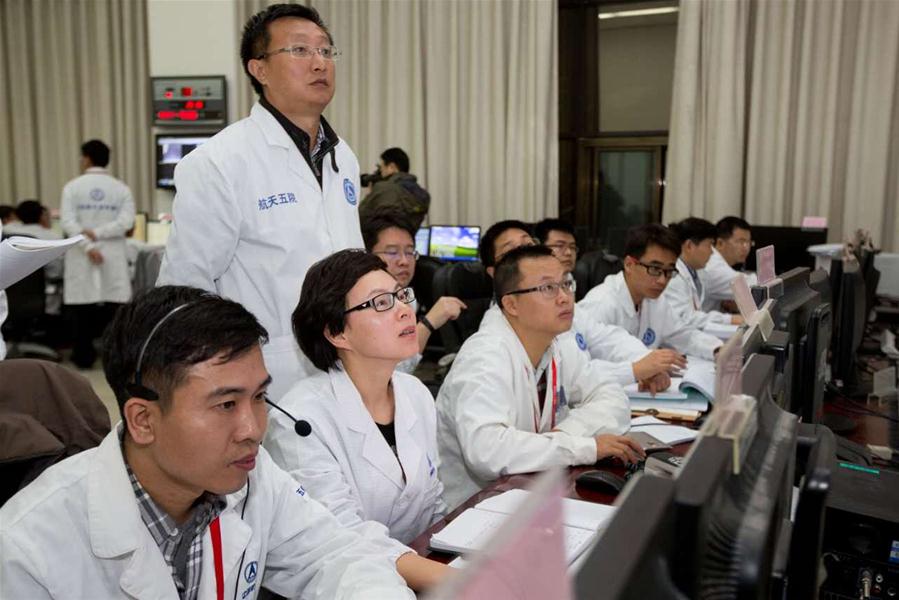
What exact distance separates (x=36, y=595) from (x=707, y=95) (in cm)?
527

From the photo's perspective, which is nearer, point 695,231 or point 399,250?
point 399,250

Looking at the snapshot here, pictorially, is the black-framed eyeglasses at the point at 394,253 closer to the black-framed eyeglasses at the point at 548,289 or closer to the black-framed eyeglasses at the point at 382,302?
the black-framed eyeglasses at the point at 548,289

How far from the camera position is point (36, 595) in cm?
97

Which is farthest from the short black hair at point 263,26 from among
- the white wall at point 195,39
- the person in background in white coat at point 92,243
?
the white wall at point 195,39

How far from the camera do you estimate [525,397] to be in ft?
6.77

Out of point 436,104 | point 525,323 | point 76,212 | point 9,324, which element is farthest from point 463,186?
point 525,323

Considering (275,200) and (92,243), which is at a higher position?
(275,200)

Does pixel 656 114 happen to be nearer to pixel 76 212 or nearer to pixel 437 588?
pixel 76 212

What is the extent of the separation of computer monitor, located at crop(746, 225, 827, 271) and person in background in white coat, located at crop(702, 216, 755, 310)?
0.45 ft

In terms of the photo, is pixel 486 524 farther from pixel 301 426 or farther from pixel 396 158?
pixel 396 158

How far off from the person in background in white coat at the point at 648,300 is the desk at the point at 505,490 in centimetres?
140

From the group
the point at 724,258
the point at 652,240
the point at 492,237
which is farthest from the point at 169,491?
the point at 724,258

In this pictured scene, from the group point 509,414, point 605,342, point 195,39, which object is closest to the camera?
point 509,414

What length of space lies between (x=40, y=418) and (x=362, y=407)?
59cm
